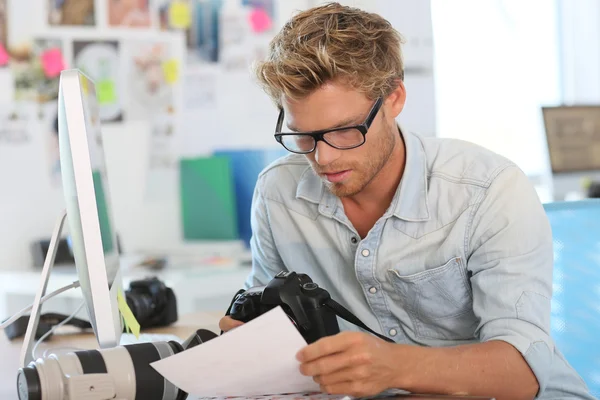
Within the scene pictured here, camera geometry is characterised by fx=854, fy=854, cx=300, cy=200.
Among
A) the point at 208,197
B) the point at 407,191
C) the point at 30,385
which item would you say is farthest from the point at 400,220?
the point at 208,197

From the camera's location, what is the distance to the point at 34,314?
1.17 meters

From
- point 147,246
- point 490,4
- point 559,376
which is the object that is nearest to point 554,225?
point 559,376

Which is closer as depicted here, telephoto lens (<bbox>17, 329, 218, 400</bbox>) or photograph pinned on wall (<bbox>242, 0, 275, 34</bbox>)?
telephoto lens (<bbox>17, 329, 218, 400</bbox>)

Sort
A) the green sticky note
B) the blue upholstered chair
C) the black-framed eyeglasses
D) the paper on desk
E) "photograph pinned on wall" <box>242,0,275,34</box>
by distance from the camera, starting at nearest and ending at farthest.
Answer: the paper on desk
the black-framed eyeglasses
the blue upholstered chair
the green sticky note
"photograph pinned on wall" <box>242,0,275,34</box>

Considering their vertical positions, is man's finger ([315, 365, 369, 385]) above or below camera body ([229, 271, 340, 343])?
below

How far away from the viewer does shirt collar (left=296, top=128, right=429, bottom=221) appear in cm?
129

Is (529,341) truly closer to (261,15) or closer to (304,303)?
(304,303)

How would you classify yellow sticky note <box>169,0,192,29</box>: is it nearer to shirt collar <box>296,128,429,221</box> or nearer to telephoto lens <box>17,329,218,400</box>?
shirt collar <box>296,128,429,221</box>

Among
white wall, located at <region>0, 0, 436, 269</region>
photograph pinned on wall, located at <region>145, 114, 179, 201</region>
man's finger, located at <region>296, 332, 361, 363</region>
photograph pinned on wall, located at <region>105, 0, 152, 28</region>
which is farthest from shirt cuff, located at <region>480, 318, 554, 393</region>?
photograph pinned on wall, located at <region>105, 0, 152, 28</region>

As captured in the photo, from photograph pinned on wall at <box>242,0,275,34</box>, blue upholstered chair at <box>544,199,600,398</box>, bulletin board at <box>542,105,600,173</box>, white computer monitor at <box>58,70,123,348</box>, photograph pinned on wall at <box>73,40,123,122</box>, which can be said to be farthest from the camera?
bulletin board at <box>542,105,600,173</box>

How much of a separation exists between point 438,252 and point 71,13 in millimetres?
1726

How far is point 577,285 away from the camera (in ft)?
4.47

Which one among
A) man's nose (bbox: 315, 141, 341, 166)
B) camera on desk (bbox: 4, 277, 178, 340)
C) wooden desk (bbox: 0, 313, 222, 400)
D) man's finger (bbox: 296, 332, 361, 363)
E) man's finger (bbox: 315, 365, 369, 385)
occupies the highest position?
man's nose (bbox: 315, 141, 341, 166)

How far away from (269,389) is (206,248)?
171 centimetres
